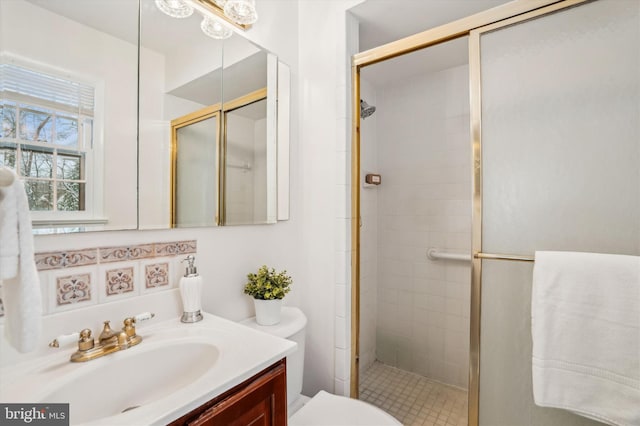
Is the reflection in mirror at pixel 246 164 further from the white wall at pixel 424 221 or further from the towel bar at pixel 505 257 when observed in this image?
the white wall at pixel 424 221

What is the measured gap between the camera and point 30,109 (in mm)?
762

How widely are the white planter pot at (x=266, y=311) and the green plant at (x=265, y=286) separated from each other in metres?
0.02

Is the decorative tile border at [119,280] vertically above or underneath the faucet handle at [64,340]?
above

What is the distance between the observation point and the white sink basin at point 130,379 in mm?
688

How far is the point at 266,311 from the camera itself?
4.10 feet

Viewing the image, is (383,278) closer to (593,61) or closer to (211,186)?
(211,186)

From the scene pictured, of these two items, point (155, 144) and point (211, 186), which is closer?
point (155, 144)

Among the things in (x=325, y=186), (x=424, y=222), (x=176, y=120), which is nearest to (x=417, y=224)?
(x=424, y=222)

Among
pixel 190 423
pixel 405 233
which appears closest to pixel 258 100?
pixel 190 423

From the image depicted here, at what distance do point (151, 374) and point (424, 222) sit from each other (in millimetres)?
1822

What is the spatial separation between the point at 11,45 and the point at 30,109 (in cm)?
16

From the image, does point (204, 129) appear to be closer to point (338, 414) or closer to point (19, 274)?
point (19, 274)
